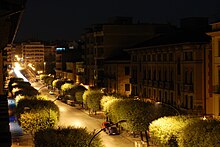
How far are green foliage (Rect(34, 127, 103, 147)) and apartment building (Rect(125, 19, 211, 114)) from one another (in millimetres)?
27281

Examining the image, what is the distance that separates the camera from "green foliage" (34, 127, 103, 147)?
25.9m

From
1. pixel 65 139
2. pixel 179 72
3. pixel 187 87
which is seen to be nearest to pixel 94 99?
pixel 179 72

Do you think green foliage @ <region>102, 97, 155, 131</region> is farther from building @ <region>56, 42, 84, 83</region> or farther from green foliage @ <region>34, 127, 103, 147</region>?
building @ <region>56, 42, 84, 83</region>

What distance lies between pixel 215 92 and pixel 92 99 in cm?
2815

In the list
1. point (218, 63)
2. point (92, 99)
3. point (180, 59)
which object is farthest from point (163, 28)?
point (218, 63)

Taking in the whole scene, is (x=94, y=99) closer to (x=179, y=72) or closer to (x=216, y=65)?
(x=179, y=72)

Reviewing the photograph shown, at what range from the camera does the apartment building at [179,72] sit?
52125 millimetres

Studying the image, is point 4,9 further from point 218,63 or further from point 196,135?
point 218,63

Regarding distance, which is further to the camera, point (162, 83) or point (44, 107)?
point (162, 83)

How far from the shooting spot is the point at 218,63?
150ft

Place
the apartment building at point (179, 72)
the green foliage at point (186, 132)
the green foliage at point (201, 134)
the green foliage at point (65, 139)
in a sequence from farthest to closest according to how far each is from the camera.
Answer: the apartment building at point (179, 72) → the green foliage at point (65, 139) → the green foliage at point (186, 132) → the green foliage at point (201, 134)

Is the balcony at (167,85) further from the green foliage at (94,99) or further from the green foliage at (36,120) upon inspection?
the green foliage at (36,120)

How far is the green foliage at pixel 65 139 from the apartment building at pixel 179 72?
89.5 feet

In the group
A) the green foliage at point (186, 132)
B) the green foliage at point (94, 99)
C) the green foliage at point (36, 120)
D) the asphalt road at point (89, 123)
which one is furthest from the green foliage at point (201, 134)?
the green foliage at point (94, 99)
